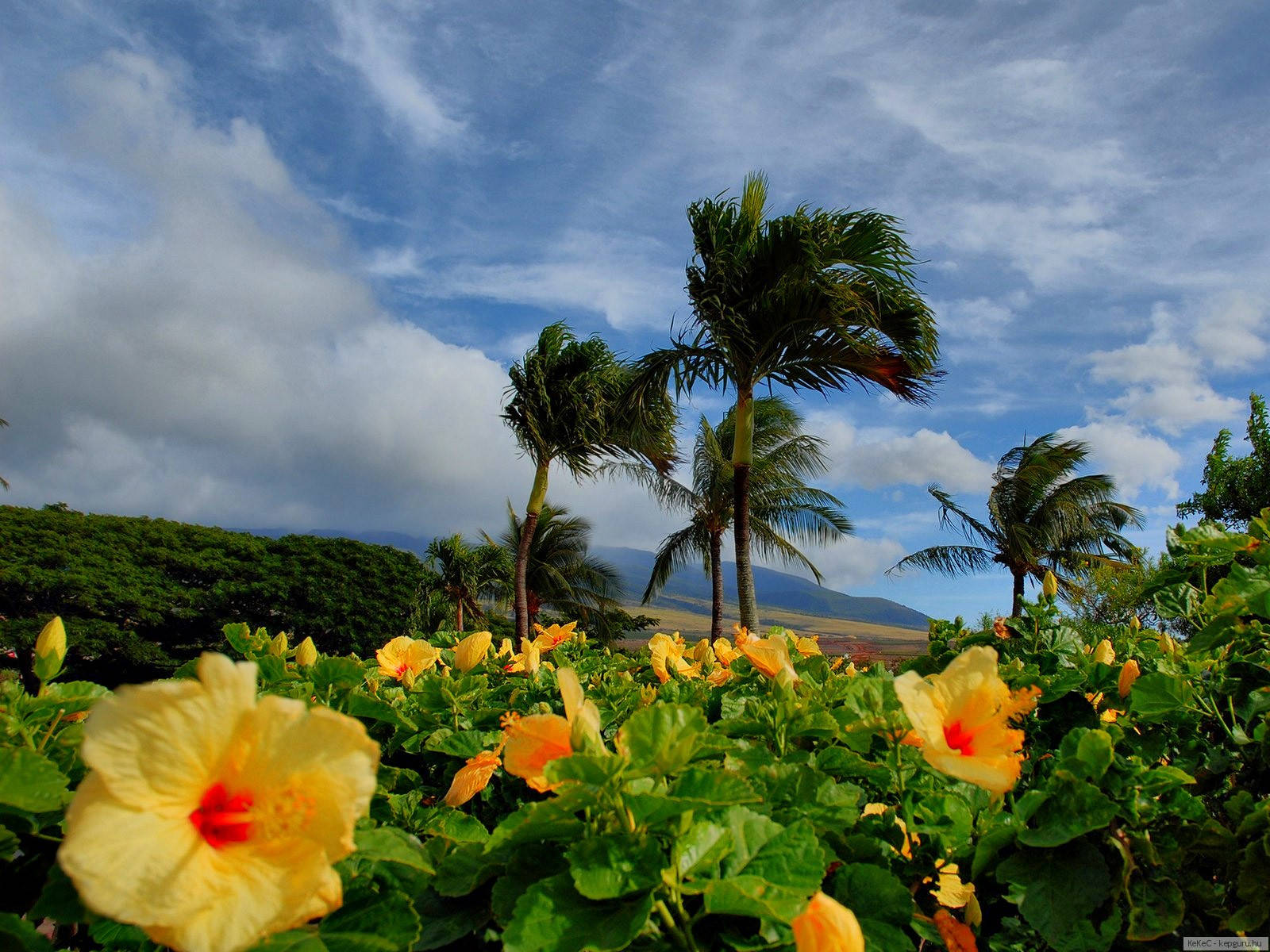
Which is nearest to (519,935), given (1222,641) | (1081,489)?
→ (1222,641)

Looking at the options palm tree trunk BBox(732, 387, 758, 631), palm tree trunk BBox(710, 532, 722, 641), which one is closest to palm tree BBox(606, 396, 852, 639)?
palm tree trunk BBox(710, 532, 722, 641)

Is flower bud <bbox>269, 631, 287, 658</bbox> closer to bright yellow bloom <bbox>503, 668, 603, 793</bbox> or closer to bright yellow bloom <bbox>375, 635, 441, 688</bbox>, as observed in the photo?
bright yellow bloom <bbox>375, 635, 441, 688</bbox>

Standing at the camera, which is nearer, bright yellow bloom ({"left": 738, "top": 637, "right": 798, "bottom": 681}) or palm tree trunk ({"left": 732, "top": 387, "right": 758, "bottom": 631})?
bright yellow bloom ({"left": 738, "top": 637, "right": 798, "bottom": 681})

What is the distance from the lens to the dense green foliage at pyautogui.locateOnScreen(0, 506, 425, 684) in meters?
9.11

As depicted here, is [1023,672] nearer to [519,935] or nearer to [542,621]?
[519,935]

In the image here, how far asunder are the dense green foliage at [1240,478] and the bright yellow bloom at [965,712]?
737 inches

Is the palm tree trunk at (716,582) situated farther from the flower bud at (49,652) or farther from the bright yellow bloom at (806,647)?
the flower bud at (49,652)

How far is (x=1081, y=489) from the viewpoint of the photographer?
18516 millimetres

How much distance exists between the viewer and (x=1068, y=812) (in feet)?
3.01

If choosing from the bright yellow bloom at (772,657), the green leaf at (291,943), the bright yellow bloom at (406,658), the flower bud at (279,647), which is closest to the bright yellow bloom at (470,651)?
the bright yellow bloom at (406,658)

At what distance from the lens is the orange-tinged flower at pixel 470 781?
3.66 feet

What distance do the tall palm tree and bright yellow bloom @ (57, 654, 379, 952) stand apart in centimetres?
764

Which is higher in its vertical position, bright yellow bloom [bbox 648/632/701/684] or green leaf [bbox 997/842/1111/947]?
bright yellow bloom [bbox 648/632/701/684]

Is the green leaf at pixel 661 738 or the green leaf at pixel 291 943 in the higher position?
the green leaf at pixel 661 738
